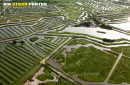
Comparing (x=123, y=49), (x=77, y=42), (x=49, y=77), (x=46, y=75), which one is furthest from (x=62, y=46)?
(x=123, y=49)

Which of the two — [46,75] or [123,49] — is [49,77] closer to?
[46,75]

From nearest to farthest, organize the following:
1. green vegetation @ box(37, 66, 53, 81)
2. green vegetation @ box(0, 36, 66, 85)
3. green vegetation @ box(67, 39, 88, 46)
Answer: green vegetation @ box(0, 36, 66, 85), green vegetation @ box(37, 66, 53, 81), green vegetation @ box(67, 39, 88, 46)

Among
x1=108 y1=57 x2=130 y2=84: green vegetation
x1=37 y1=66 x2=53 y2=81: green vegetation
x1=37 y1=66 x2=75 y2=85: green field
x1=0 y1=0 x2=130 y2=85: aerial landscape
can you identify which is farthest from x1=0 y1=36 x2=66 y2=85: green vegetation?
x1=108 y1=57 x2=130 y2=84: green vegetation

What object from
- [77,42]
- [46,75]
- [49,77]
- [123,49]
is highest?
[77,42]

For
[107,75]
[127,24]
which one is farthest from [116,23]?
[107,75]

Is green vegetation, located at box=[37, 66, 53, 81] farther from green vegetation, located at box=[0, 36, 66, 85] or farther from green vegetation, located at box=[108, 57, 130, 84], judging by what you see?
green vegetation, located at box=[108, 57, 130, 84]

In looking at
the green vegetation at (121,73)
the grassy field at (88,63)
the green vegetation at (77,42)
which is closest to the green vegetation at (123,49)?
the green vegetation at (121,73)
